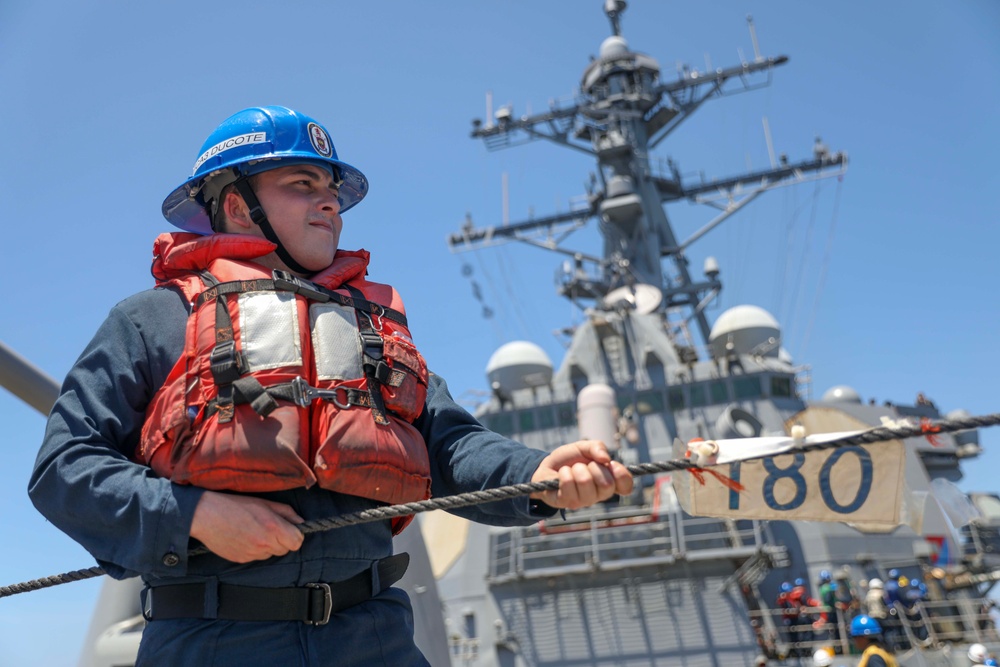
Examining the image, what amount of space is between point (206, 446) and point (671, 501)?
11314 mm

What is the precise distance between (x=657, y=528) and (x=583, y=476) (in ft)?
35.5

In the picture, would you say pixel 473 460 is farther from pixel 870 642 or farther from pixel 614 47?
pixel 614 47

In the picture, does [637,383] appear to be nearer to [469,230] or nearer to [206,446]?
[469,230]

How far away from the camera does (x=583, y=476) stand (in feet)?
5.11

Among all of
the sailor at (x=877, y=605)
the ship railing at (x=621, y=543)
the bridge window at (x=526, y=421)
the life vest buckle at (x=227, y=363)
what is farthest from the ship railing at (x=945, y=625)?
the life vest buckle at (x=227, y=363)

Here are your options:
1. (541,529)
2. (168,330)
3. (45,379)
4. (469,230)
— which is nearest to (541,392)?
(541,529)

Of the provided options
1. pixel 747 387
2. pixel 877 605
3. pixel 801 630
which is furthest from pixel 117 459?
pixel 747 387

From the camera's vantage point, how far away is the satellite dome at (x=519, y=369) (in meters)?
17.5

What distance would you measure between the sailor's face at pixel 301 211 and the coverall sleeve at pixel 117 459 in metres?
0.27

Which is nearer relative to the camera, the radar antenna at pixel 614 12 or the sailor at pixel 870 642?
the sailor at pixel 870 642

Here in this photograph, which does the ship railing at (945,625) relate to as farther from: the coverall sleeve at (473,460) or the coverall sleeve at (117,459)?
the coverall sleeve at (117,459)

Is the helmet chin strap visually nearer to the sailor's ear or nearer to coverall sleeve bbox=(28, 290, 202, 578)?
the sailor's ear

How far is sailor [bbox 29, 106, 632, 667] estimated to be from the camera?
1487 millimetres

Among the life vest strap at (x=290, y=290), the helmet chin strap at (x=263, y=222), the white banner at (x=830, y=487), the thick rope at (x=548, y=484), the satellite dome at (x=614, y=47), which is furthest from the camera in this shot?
the satellite dome at (x=614, y=47)
